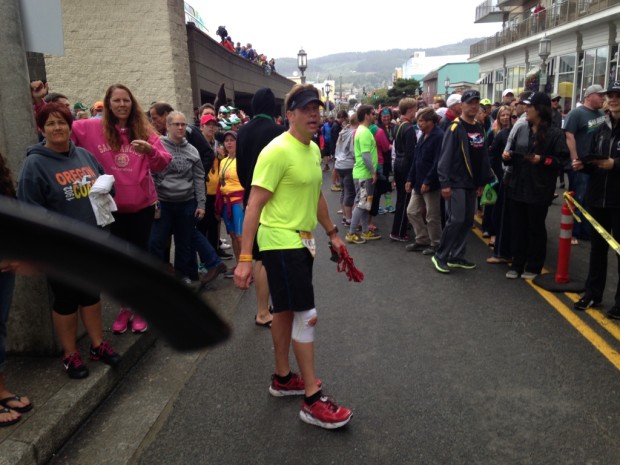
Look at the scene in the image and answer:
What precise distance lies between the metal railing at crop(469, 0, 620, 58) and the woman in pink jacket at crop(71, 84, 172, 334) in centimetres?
2339

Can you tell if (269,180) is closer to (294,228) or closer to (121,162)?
(294,228)

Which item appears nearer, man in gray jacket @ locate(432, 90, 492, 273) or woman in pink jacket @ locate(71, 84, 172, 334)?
woman in pink jacket @ locate(71, 84, 172, 334)

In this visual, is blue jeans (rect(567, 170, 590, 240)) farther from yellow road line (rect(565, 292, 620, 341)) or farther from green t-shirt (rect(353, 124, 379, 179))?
yellow road line (rect(565, 292, 620, 341))

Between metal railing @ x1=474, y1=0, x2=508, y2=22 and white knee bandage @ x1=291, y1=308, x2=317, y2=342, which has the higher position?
metal railing @ x1=474, y1=0, x2=508, y2=22

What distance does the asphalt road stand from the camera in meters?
3.01

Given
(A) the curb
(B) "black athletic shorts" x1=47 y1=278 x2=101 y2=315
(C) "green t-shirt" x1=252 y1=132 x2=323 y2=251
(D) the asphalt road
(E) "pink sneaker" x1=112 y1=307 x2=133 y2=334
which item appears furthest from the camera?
(E) "pink sneaker" x1=112 y1=307 x2=133 y2=334

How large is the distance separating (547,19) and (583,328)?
99.0 ft

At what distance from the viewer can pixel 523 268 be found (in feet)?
20.4

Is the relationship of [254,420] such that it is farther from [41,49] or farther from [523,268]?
[523,268]

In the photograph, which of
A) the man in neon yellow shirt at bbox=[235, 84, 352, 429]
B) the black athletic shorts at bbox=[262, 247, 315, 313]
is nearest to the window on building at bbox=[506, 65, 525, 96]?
the man in neon yellow shirt at bbox=[235, 84, 352, 429]

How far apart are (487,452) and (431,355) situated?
125 centimetres

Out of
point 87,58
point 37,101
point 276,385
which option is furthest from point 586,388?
point 87,58

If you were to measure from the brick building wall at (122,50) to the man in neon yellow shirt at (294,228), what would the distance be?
359 inches

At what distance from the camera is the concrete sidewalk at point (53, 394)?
2.88 m
